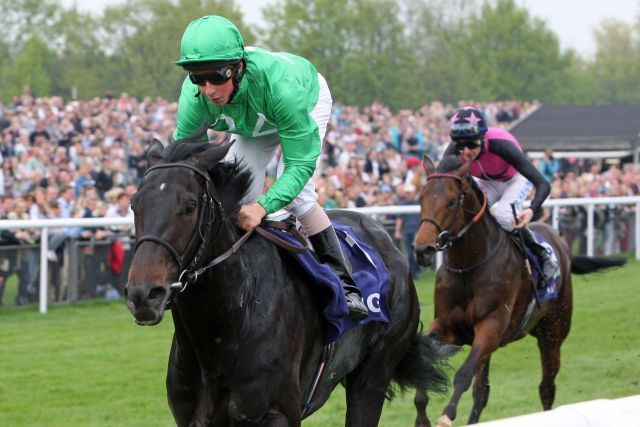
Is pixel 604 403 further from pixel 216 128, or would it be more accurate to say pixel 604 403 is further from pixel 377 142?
pixel 377 142

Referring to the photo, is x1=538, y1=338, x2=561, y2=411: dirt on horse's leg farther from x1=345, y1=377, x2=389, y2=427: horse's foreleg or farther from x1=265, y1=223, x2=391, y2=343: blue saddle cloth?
x1=265, y1=223, x2=391, y2=343: blue saddle cloth

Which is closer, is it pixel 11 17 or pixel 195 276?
pixel 195 276

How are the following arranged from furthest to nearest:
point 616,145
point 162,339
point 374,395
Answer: point 616,145, point 162,339, point 374,395

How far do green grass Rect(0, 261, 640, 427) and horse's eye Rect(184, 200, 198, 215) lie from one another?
10.6 ft

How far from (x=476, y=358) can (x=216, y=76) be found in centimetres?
308

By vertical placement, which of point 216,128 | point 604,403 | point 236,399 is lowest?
point 236,399

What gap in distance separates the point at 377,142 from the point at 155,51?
21549 mm

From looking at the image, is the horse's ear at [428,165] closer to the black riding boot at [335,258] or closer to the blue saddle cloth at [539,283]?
the blue saddle cloth at [539,283]

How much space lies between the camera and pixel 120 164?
14.5 meters

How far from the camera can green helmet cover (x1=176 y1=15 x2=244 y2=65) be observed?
3.52 m

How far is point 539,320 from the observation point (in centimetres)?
719

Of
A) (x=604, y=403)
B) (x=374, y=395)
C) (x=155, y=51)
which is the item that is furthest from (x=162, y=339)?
(x=155, y=51)

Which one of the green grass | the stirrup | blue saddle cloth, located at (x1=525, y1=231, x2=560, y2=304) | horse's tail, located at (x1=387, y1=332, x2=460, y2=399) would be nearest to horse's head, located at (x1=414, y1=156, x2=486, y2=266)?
blue saddle cloth, located at (x1=525, y1=231, x2=560, y2=304)

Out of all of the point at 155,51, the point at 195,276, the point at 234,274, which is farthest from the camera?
the point at 155,51
